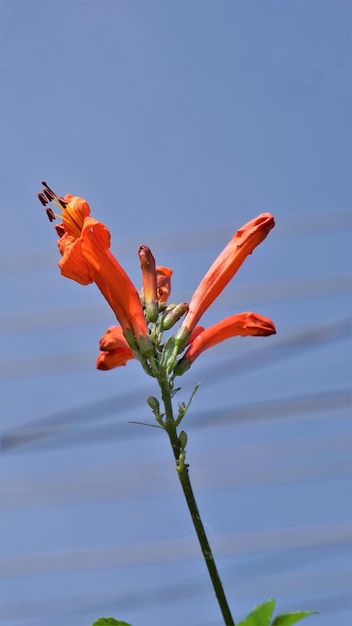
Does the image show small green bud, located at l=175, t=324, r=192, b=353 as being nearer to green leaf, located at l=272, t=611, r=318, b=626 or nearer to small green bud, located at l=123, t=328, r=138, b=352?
small green bud, located at l=123, t=328, r=138, b=352

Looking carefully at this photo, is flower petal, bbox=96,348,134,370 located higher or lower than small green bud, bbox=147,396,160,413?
higher

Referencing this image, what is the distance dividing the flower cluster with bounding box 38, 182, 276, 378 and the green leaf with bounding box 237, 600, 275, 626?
48 cm

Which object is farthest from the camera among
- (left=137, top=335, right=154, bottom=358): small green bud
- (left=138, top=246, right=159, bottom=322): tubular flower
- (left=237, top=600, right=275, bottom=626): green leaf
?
(left=138, top=246, right=159, bottom=322): tubular flower

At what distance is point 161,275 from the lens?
1.79m

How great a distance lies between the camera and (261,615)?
1.10 metres

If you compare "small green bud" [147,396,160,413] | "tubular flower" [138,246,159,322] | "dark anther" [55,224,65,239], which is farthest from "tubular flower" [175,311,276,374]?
"dark anther" [55,224,65,239]

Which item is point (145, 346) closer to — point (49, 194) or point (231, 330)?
point (231, 330)

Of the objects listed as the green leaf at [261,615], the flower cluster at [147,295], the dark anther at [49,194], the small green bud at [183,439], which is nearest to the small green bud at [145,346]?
the flower cluster at [147,295]

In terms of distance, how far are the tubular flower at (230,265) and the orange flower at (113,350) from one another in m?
0.16

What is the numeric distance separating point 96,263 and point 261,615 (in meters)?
0.73

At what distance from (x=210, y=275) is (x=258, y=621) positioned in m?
0.80

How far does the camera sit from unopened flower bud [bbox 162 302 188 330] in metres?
1.62

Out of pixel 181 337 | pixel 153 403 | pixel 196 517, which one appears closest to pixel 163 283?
pixel 181 337

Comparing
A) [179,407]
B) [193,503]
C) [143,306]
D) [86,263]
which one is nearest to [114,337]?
[143,306]
